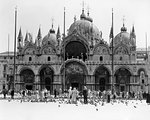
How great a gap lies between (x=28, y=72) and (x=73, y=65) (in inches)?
368

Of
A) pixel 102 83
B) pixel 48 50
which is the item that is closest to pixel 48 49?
pixel 48 50

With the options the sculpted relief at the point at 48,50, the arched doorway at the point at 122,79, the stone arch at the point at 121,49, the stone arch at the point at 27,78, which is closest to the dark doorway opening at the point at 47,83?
the stone arch at the point at 27,78

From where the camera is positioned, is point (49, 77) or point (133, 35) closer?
point (49, 77)

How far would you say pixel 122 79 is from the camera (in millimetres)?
64500

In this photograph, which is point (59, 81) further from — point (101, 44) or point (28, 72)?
point (101, 44)

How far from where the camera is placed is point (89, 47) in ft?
219

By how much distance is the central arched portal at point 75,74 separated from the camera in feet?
212

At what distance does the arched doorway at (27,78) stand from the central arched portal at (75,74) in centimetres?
729

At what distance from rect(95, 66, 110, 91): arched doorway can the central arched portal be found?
2635 millimetres

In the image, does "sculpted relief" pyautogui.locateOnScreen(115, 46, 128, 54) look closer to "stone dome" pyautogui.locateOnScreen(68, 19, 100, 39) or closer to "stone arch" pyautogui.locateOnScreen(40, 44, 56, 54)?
"stone dome" pyautogui.locateOnScreen(68, 19, 100, 39)

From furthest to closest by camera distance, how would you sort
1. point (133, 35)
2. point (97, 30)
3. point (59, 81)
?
1. point (97, 30)
2. point (133, 35)
3. point (59, 81)

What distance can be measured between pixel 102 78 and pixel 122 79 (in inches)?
155

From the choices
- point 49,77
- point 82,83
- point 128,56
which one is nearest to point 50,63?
point 49,77

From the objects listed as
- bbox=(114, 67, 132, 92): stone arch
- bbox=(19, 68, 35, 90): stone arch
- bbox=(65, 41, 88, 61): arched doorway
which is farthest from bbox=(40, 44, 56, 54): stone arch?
bbox=(114, 67, 132, 92): stone arch
